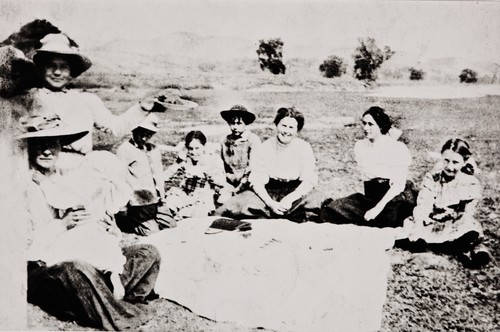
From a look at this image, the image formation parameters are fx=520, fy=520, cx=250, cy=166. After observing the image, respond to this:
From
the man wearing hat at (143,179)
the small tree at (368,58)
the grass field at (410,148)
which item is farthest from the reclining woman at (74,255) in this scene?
the small tree at (368,58)

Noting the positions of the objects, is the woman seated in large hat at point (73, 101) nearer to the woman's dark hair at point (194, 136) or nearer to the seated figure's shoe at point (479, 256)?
the woman's dark hair at point (194, 136)

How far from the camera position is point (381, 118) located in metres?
4.39

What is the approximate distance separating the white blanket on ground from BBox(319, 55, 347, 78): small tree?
1.35 metres

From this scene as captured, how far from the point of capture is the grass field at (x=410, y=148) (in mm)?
4074

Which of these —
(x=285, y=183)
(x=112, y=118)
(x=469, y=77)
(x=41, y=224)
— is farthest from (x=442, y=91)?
(x=41, y=224)

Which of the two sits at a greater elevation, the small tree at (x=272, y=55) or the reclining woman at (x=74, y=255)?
the small tree at (x=272, y=55)

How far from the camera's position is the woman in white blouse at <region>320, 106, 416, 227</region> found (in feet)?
14.2

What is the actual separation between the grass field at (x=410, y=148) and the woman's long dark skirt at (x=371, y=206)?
0.31 ft

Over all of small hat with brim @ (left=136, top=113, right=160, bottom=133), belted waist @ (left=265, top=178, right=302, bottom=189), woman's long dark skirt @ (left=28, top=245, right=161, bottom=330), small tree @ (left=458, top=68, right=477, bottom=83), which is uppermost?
small tree @ (left=458, top=68, right=477, bottom=83)

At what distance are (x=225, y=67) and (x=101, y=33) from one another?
1.13 m

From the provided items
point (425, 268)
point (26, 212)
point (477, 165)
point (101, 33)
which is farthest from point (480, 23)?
point (26, 212)

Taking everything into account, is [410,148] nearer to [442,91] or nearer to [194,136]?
[442,91]

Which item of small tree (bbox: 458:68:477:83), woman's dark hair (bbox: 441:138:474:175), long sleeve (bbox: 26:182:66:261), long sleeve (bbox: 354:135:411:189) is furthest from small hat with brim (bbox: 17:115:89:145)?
small tree (bbox: 458:68:477:83)

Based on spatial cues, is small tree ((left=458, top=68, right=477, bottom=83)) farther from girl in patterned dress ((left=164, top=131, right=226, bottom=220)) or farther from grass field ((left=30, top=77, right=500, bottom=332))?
girl in patterned dress ((left=164, top=131, right=226, bottom=220))
